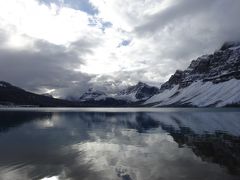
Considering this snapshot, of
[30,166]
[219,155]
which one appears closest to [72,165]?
[30,166]

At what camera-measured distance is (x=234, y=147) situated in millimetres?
44875

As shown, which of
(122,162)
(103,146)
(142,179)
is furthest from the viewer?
(103,146)

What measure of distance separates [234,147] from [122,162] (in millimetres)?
19564

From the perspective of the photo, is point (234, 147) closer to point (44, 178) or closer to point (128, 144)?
point (128, 144)

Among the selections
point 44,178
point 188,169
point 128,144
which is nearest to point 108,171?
point 44,178

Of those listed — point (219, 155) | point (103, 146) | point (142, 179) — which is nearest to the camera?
point (142, 179)

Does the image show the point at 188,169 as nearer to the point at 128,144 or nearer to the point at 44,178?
the point at 44,178

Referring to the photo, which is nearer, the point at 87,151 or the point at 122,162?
the point at 122,162

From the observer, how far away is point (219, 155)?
A: 39.1 m

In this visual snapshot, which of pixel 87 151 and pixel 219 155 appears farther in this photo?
pixel 87 151

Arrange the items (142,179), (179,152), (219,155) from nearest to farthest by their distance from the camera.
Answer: (142,179) < (219,155) < (179,152)

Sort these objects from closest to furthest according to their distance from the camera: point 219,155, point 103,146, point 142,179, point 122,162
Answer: point 142,179
point 122,162
point 219,155
point 103,146

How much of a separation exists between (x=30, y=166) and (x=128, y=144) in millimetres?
22330

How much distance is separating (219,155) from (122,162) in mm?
13449
